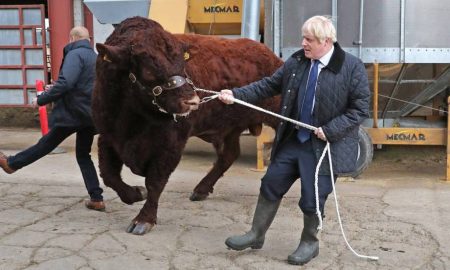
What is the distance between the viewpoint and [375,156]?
8.65 m

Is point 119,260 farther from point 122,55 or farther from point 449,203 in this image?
point 449,203

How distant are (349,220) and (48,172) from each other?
12.3 feet

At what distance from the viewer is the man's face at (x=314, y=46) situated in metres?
3.96

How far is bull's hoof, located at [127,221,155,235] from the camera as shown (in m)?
4.80

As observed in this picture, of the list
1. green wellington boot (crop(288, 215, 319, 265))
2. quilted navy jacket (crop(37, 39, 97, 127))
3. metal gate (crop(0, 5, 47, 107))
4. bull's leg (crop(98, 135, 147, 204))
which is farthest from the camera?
metal gate (crop(0, 5, 47, 107))

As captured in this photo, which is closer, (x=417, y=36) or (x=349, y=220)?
(x=349, y=220)

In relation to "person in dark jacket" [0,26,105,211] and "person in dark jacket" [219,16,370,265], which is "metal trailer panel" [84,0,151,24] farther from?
"person in dark jacket" [219,16,370,265]

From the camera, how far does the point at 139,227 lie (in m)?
4.82

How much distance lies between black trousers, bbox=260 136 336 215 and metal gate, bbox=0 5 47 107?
7.27m

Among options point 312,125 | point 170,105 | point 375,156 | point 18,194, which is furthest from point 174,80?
point 375,156

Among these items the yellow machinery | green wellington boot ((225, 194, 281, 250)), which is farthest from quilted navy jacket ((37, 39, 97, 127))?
the yellow machinery

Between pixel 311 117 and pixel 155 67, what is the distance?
1136 mm

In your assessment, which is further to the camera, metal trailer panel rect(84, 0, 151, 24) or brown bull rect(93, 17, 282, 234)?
metal trailer panel rect(84, 0, 151, 24)

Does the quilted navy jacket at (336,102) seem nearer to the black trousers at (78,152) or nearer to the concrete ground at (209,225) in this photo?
the concrete ground at (209,225)
